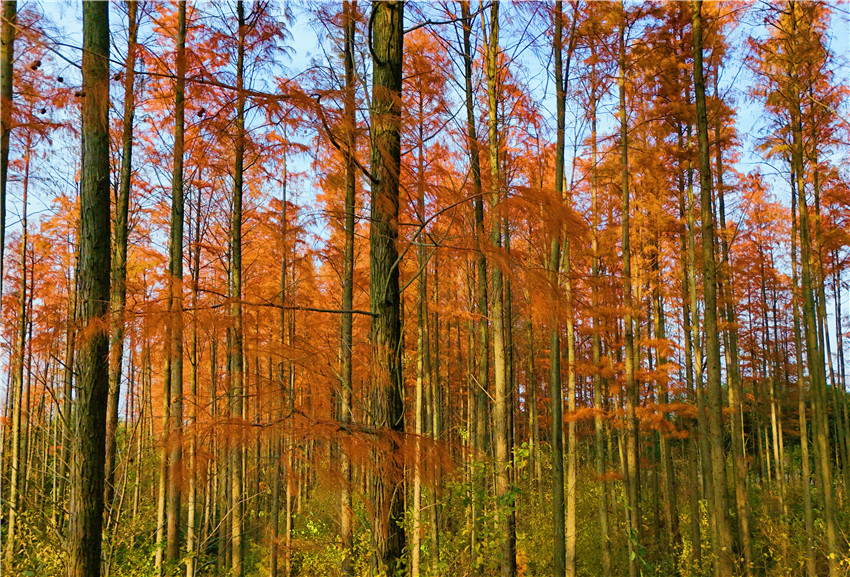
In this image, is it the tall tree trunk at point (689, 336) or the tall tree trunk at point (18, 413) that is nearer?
the tall tree trunk at point (18, 413)

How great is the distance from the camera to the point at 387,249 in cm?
347

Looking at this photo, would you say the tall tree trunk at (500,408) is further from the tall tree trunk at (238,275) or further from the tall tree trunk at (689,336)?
the tall tree trunk at (689,336)

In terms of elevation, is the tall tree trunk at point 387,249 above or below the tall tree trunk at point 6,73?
below

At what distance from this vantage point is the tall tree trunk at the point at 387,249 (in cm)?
326

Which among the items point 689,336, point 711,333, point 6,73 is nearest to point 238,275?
point 6,73

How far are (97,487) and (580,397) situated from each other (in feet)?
80.5

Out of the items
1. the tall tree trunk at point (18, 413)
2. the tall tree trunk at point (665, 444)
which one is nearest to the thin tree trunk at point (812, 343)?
the tall tree trunk at point (665, 444)

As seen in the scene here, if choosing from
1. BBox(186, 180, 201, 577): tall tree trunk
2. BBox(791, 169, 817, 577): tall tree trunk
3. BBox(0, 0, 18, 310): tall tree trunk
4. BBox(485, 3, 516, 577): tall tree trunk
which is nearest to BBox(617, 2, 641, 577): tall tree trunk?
BBox(485, 3, 516, 577): tall tree trunk

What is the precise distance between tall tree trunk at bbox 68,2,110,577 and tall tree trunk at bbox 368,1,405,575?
2.21 meters

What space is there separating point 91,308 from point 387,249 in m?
2.44

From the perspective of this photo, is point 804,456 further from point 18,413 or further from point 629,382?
point 18,413

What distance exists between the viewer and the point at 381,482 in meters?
3.01

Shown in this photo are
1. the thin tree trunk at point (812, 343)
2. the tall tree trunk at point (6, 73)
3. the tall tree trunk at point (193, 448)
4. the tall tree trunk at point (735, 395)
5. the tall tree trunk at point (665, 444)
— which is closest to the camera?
the tall tree trunk at point (193, 448)

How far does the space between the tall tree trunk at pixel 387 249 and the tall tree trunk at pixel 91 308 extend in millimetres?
2207
